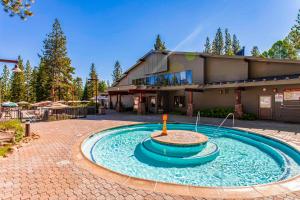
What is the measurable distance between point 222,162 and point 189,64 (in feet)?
47.3

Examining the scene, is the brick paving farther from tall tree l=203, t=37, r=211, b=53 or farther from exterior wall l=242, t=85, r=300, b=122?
tall tree l=203, t=37, r=211, b=53

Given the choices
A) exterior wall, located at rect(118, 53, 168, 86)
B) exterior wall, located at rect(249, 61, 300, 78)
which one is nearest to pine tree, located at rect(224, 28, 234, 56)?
exterior wall, located at rect(118, 53, 168, 86)

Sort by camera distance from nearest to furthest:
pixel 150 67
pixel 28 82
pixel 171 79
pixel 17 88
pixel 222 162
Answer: pixel 222 162 → pixel 171 79 → pixel 150 67 → pixel 17 88 → pixel 28 82

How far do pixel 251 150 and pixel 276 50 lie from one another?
4389 cm

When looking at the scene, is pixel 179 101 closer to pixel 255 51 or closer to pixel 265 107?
pixel 265 107

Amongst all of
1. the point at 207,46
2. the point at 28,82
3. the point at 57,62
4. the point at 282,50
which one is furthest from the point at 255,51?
the point at 28,82

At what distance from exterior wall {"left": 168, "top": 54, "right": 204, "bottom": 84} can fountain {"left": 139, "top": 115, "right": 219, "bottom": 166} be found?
11.6 meters

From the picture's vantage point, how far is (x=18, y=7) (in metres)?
5.13

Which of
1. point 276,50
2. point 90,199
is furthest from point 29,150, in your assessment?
point 276,50

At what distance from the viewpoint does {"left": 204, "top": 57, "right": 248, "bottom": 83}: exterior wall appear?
51.3 ft

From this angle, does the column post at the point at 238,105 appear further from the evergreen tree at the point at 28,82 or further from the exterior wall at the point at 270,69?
the evergreen tree at the point at 28,82

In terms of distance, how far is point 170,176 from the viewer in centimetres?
565

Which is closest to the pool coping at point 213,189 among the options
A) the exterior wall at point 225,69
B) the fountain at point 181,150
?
the fountain at point 181,150

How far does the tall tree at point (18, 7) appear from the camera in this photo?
503 cm
